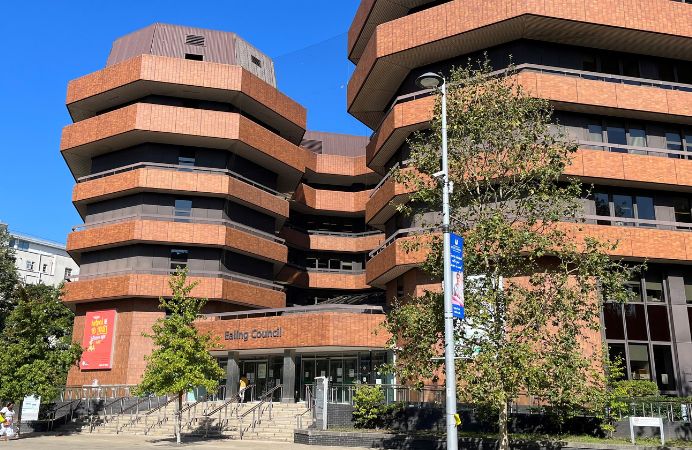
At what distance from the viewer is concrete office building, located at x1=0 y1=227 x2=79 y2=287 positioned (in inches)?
4518

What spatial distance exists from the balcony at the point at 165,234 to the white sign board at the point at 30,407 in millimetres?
11671

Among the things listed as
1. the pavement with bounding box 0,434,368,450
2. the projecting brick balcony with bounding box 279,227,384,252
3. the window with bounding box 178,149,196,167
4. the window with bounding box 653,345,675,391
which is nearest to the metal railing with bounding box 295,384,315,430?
the pavement with bounding box 0,434,368,450

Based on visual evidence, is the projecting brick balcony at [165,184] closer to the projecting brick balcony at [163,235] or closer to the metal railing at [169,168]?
the metal railing at [169,168]

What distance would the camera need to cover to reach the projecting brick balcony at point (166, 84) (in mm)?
41688

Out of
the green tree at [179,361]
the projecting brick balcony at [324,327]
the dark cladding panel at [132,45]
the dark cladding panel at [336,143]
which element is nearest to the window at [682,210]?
the projecting brick balcony at [324,327]

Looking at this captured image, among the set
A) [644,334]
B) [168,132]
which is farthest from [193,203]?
[644,334]

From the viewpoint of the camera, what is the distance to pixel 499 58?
32.8 m

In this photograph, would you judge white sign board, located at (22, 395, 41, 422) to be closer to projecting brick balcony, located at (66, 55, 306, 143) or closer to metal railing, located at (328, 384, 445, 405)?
metal railing, located at (328, 384, 445, 405)

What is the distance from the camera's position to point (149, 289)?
39688 mm

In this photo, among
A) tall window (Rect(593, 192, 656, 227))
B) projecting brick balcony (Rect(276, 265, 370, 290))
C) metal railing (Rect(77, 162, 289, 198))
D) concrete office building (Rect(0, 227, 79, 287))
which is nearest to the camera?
tall window (Rect(593, 192, 656, 227))

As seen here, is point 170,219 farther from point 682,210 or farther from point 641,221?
point 682,210

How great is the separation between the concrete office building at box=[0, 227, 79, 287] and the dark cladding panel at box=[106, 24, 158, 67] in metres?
75.6

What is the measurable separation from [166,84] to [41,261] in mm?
90028

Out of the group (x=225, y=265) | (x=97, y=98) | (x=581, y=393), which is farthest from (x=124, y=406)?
(x=581, y=393)
